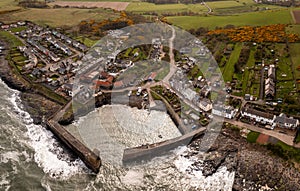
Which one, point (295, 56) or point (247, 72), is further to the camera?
point (295, 56)

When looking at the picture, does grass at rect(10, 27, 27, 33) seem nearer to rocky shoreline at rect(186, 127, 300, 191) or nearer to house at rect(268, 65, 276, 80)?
rocky shoreline at rect(186, 127, 300, 191)

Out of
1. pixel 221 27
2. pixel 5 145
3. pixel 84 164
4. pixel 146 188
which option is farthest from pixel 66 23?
pixel 146 188

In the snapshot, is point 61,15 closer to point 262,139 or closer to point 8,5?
point 8,5

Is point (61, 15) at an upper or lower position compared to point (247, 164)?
upper

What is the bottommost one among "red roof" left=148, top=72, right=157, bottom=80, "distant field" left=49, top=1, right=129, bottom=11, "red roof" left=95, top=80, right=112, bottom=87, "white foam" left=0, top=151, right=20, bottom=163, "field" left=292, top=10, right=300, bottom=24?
"white foam" left=0, top=151, right=20, bottom=163

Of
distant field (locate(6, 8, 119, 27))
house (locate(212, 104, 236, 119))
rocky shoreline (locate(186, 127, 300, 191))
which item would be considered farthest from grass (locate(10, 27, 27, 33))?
rocky shoreline (locate(186, 127, 300, 191))

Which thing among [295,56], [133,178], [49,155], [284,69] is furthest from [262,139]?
[295,56]
